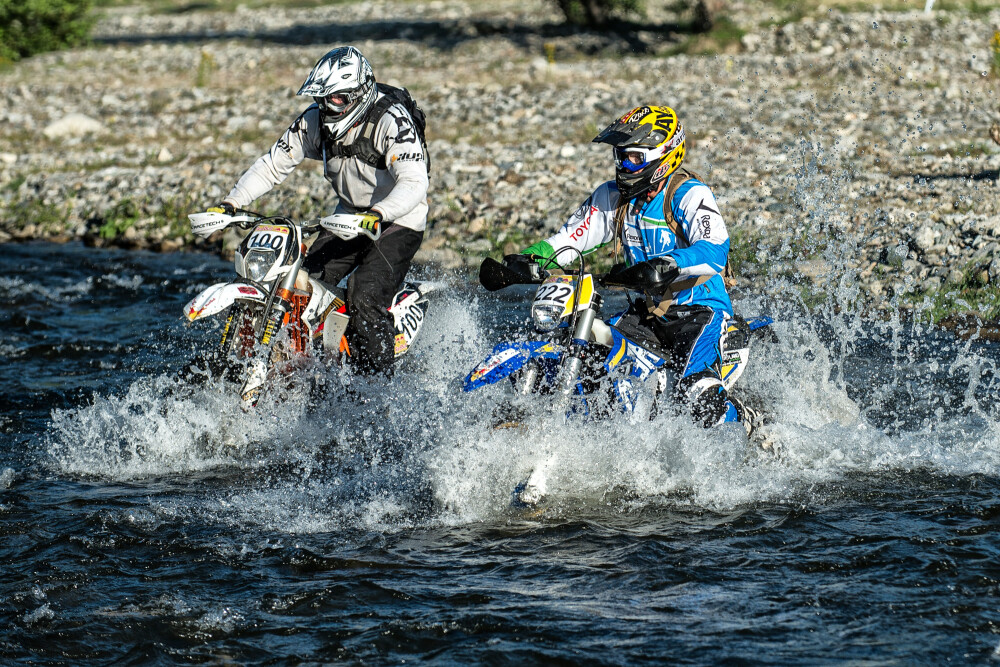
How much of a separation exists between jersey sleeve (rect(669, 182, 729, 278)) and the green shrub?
92.1 ft

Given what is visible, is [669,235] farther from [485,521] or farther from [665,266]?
[485,521]

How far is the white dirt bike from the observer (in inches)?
294

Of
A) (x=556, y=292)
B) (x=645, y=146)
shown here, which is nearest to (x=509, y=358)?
(x=556, y=292)

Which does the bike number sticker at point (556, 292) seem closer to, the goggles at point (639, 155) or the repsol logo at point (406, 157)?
the goggles at point (639, 155)

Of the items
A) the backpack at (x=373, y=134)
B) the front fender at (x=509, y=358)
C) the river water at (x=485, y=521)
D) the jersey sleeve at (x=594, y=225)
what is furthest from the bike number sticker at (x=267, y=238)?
the front fender at (x=509, y=358)

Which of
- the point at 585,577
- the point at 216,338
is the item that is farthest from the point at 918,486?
the point at 216,338

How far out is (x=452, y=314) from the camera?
10227 millimetres

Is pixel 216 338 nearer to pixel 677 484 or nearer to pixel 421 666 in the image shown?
pixel 677 484

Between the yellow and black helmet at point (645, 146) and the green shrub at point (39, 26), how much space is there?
2777cm

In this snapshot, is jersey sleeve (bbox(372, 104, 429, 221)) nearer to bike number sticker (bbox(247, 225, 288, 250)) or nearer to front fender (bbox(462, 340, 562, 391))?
bike number sticker (bbox(247, 225, 288, 250))

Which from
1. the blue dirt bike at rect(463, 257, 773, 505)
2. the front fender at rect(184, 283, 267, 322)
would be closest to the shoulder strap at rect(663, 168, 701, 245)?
the blue dirt bike at rect(463, 257, 773, 505)

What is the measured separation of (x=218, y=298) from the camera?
737cm

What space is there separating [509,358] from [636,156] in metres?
1.63

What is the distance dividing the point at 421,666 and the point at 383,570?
1063 millimetres
